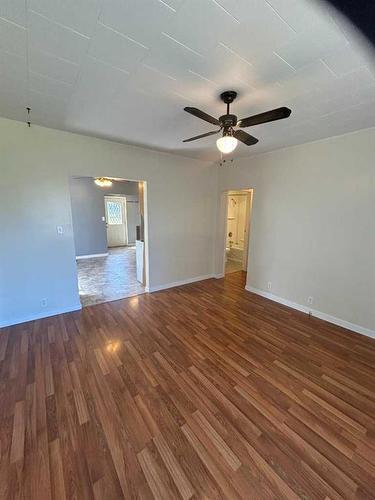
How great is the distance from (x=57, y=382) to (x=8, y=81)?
2.76 m

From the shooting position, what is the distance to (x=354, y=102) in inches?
79.8

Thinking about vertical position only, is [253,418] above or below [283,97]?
below

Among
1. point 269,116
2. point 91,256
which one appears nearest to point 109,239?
point 91,256

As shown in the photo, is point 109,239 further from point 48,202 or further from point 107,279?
point 48,202

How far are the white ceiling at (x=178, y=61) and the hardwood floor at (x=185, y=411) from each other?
2.65m

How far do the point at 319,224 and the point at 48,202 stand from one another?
404 centimetres

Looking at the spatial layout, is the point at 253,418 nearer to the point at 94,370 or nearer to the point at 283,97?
the point at 94,370

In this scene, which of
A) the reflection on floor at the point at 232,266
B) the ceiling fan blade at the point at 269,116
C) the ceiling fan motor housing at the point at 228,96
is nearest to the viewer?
the ceiling fan blade at the point at 269,116

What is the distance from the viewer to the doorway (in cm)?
420

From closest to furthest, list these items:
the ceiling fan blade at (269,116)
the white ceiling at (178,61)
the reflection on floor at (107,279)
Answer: the white ceiling at (178,61)
the ceiling fan blade at (269,116)
the reflection on floor at (107,279)

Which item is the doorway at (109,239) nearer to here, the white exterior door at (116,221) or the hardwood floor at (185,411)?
the white exterior door at (116,221)

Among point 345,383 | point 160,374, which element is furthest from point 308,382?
point 160,374

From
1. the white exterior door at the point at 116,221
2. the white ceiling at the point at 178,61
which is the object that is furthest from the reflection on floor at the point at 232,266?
the white exterior door at the point at 116,221

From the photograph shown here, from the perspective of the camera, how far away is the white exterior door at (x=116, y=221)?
337 inches
